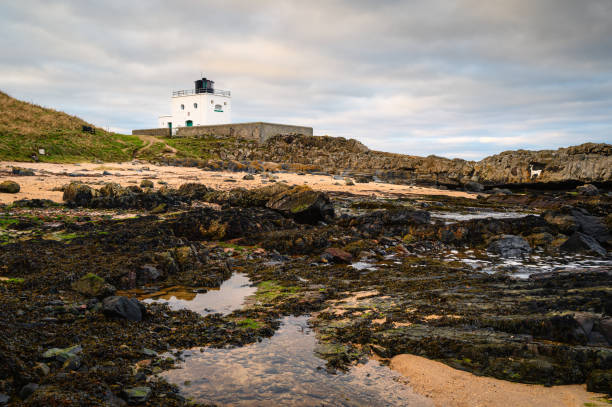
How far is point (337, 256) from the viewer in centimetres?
954

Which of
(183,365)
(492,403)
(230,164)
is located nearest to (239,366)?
(183,365)

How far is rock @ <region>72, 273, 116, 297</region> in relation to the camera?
6.38 meters

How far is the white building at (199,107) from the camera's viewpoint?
214 feet

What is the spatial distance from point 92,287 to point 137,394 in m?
3.58

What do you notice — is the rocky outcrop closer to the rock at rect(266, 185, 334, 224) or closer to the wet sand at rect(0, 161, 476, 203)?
the wet sand at rect(0, 161, 476, 203)

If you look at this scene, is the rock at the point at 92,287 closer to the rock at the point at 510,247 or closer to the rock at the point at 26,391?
the rock at the point at 26,391

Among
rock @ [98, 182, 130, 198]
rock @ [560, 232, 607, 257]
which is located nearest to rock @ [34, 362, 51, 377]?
rock @ [560, 232, 607, 257]

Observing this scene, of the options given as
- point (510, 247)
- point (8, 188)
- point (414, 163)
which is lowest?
point (510, 247)

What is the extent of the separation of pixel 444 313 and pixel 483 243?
682cm

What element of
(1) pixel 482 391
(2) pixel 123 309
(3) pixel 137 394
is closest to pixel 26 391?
(3) pixel 137 394

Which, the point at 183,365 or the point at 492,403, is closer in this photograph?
the point at 492,403

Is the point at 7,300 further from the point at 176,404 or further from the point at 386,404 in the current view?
the point at 386,404

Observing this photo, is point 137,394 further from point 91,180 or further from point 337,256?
point 91,180

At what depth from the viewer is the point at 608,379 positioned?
11.8ft
